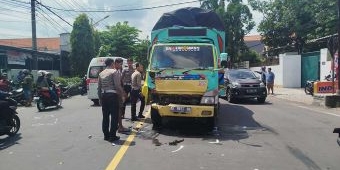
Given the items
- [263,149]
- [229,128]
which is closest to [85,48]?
[229,128]

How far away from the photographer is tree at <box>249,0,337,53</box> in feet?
107

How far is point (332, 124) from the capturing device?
12.6 m

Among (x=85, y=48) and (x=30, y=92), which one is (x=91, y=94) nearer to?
(x=30, y=92)

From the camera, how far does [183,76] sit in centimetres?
1066

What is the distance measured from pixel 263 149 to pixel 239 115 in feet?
19.6

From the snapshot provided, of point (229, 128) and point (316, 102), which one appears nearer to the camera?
point (229, 128)

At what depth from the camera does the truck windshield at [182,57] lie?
1141 cm

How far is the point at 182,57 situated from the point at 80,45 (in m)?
27.7

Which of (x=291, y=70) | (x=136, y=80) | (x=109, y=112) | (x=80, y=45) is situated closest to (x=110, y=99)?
(x=109, y=112)

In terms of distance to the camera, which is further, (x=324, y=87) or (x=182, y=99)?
(x=324, y=87)

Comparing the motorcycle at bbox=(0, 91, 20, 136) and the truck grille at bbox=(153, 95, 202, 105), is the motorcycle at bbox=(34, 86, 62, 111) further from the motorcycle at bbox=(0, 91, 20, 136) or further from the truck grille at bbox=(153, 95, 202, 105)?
the truck grille at bbox=(153, 95, 202, 105)

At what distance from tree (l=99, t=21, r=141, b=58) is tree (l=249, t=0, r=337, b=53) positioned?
1242 cm

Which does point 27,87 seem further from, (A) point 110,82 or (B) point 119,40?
(B) point 119,40

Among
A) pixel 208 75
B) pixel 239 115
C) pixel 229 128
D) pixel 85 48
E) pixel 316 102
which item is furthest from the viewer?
pixel 85 48
